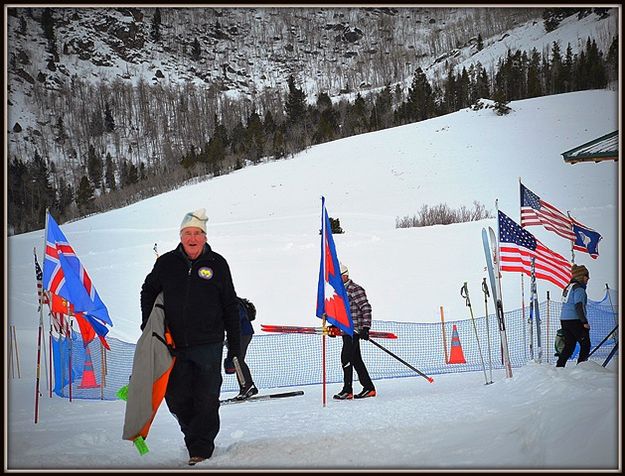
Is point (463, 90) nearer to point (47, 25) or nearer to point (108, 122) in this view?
point (108, 122)

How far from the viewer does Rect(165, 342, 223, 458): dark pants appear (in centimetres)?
422

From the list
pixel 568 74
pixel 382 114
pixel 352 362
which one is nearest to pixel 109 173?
pixel 382 114

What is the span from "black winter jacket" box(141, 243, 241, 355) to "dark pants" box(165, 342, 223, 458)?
90 millimetres

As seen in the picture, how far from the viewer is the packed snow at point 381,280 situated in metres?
3.97

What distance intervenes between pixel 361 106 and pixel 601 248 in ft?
157

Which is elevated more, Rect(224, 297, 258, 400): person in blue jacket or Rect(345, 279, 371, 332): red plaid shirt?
Rect(345, 279, 371, 332): red plaid shirt

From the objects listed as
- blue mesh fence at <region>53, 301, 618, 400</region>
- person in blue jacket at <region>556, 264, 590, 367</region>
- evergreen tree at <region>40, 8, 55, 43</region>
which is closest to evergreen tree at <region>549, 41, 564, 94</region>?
blue mesh fence at <region>53, 301, 618, 400</region>

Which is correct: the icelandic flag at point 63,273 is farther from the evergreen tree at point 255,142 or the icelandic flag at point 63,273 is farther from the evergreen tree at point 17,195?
the evergreen tree at point 255,142

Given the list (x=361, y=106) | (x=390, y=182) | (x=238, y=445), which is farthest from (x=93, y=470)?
(x=361, y=106)

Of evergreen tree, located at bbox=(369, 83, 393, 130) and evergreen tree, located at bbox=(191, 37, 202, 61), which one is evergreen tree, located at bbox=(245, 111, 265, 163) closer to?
evergreen tree, located at bbox=(369, 83, 393, 130)

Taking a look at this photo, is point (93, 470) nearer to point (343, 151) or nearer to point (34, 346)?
point (34, 346)

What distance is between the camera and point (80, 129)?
75250mm

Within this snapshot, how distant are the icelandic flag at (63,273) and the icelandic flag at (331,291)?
2.49 m

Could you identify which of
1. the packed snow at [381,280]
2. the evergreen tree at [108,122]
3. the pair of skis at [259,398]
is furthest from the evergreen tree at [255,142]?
the pair of skis at [259,398]
